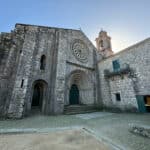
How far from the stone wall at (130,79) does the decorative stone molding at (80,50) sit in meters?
3.16

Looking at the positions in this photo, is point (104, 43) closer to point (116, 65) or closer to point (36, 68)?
point (116, 65)

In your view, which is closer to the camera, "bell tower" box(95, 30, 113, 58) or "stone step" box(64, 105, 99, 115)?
"stone step" box(64, 105, 99, 115)

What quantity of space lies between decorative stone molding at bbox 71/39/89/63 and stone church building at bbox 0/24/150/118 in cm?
15

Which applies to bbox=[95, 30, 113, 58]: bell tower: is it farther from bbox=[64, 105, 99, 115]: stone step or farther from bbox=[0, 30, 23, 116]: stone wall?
bbox=[0, 30, 23, 116]: stone wall

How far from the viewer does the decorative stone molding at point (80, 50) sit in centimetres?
1296

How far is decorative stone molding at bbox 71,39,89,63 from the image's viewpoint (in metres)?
13.0

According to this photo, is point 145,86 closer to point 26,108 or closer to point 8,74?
point 26,108

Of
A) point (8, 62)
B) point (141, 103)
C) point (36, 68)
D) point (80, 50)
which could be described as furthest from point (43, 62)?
point (141, 103)

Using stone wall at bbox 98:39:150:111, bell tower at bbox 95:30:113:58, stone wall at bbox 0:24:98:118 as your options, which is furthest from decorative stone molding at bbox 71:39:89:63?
bell tower at bbox 95:30:113:58

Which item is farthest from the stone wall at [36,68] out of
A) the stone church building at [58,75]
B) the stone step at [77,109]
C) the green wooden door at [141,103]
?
the green wooden door at [141,103]

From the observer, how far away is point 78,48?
13508 mm

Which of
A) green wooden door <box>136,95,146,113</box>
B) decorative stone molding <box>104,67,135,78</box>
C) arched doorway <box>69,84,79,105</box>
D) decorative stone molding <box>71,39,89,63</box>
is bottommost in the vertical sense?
green wooden door <box>136,95,146,113</box>

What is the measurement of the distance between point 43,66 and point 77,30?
291 inches

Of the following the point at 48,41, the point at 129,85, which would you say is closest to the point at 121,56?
the point at 129,85
